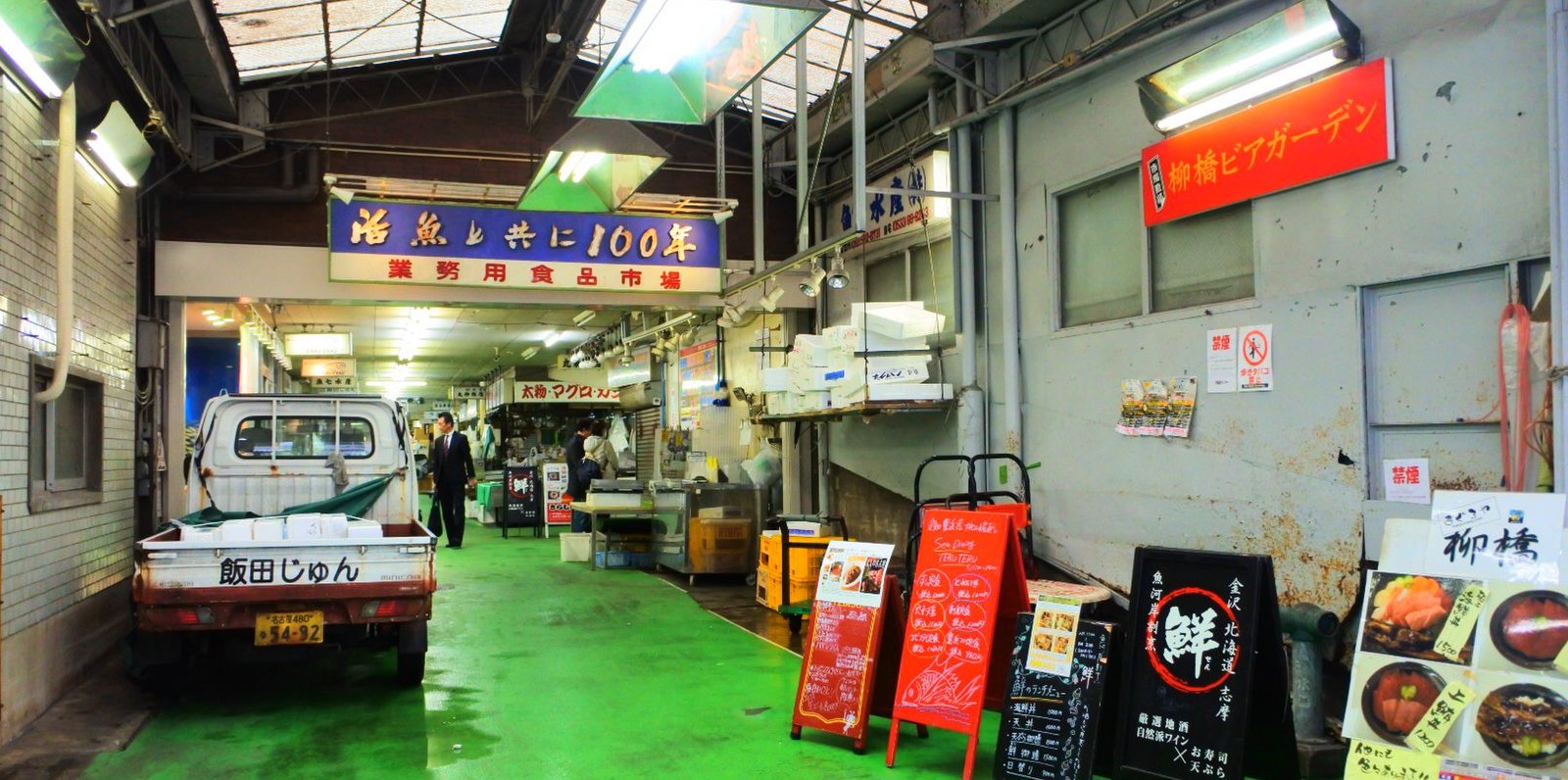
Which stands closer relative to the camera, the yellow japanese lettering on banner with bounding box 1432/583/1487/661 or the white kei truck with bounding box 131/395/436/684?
the yellow japanese lettering on banner with bounding box 1432/583/1487/661

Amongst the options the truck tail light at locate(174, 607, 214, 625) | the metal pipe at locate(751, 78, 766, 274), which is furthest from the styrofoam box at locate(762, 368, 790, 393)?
the truck tail light at locate(174, 607, 214, 625)

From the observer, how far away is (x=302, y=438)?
27.2 feet

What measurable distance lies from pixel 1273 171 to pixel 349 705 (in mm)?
5974

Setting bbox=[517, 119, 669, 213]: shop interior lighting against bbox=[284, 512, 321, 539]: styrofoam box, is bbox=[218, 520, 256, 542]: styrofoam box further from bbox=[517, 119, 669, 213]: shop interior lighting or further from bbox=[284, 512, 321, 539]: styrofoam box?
bbox=[517, 119, 669, 213]: shop interior lighting

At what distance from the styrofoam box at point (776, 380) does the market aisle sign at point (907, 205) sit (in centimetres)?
133

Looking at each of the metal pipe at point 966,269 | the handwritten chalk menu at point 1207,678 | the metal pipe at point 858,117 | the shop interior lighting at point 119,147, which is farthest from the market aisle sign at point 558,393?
the handwritten chalk menu at point 1207,678

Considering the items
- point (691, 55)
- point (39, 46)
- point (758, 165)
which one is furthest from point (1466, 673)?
point (39, 46)

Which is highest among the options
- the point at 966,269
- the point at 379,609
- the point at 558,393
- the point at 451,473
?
the point at 966,269

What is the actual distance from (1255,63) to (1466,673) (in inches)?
138

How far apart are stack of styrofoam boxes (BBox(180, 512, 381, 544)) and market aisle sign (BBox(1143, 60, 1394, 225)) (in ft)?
16.9

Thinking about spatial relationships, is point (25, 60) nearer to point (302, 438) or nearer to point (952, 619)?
point (302, 438)

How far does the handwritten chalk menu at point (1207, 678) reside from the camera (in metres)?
4.48

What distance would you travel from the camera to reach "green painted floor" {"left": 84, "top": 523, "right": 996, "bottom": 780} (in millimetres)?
5281

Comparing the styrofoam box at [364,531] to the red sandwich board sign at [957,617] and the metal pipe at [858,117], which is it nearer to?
the red sandwich board sign at [957,617]
